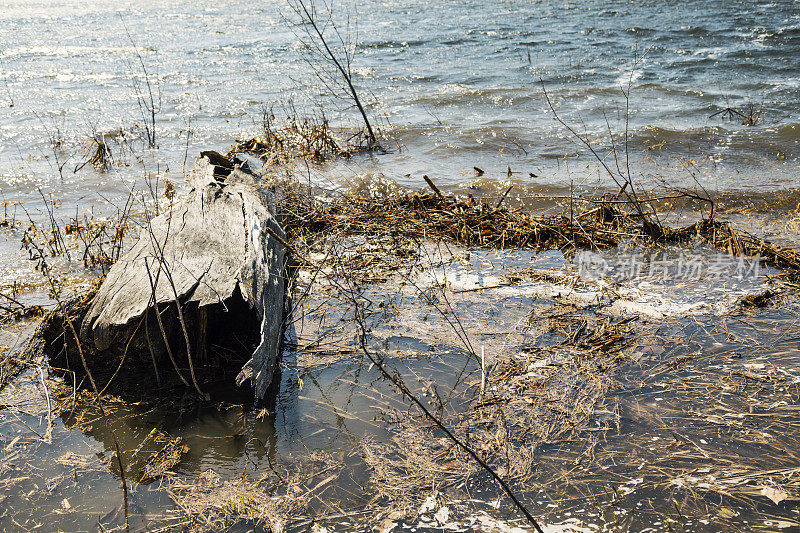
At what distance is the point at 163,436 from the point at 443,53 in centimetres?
1374

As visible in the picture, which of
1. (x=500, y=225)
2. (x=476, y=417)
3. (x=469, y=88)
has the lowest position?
(x=476, y=417)

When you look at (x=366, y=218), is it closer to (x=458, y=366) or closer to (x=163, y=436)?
(x=458, y=366)

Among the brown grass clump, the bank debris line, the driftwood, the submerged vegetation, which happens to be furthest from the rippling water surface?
the driftwood

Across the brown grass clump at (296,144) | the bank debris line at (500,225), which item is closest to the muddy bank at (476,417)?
the bank debris line at (500,225)

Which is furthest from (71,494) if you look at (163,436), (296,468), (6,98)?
(6,98)

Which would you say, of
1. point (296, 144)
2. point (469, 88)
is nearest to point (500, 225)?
point (296, 144)

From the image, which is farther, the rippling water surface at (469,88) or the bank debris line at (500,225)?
the rippling water surface at (469,88)

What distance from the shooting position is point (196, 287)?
329cm

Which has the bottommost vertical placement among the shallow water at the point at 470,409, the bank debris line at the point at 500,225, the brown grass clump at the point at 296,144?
the shallow water at the point at 470,409

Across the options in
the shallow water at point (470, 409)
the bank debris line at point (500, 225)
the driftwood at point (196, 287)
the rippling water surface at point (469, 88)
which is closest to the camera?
the shallow water at point (470, 409)

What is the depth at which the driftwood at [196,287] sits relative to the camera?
3.19 metres

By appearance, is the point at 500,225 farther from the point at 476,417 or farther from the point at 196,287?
the point at 196,287

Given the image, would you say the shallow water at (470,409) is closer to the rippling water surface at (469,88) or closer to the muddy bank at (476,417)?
the muddy bank at (476,417)

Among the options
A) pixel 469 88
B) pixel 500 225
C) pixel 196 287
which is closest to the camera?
pixel 196 287
